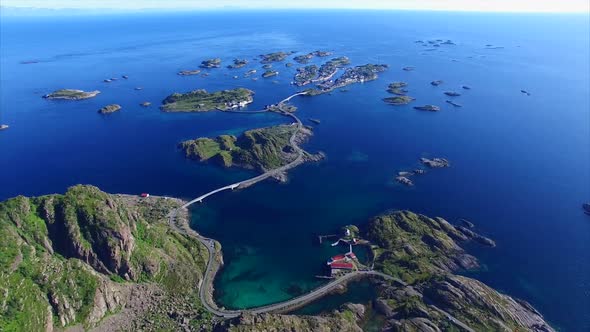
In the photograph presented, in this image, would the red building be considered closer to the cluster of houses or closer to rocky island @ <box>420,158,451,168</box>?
the cluster of houses

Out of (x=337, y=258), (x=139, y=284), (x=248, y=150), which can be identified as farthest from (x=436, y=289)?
(x=248, y=150)

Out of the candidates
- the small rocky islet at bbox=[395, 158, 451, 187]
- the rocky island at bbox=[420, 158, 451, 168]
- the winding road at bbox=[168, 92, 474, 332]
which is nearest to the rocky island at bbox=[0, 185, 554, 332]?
the winding road at bbox=[168, 92, 474, 332]

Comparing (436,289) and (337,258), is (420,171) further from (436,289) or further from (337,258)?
(436,289)

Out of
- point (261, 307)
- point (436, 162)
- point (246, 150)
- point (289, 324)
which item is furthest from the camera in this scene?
point (246, 150)

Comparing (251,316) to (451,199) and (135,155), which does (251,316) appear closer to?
(451,199)

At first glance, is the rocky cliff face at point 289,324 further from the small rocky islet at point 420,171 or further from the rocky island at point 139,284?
the small rocky islet at point 420,171

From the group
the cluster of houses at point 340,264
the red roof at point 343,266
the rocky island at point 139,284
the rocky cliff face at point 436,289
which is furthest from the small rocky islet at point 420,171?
the red roof at point 343,266
